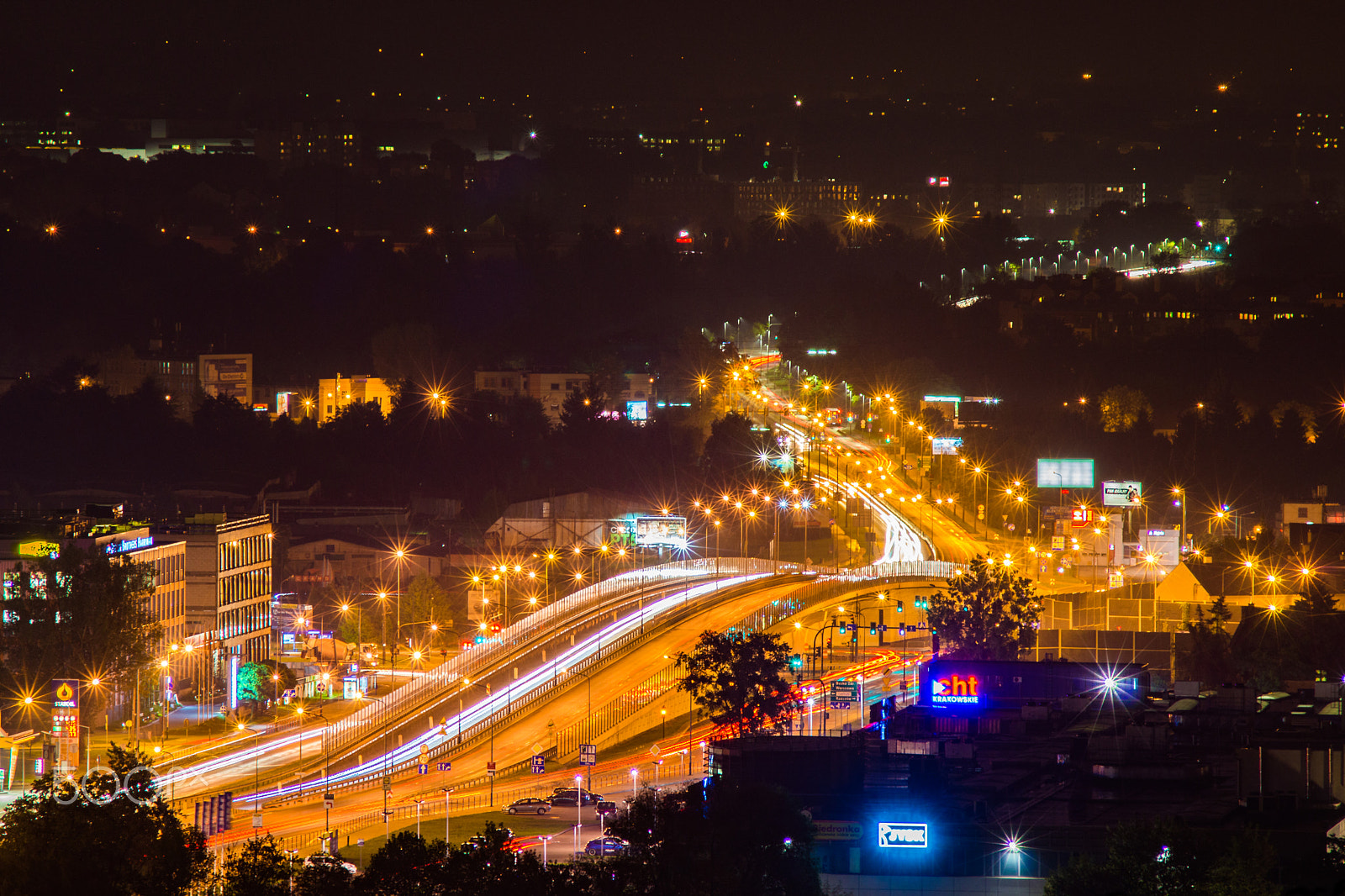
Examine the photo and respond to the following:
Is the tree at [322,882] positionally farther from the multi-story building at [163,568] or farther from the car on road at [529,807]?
the multi-story building at [163,568]

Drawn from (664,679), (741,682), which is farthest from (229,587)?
(741,682)

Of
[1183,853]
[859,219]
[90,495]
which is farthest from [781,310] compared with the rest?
[1183,853]

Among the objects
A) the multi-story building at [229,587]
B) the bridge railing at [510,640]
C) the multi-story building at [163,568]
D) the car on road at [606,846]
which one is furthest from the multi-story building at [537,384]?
the car on road at [606,846]

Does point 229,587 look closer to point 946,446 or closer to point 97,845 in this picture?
point 97,845

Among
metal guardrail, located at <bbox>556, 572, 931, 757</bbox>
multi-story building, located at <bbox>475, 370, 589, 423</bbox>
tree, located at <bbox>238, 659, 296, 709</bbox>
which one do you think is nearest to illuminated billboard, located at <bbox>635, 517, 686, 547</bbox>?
metal guardrail, located at <bbox>556, 572, 931, 757</bbox>

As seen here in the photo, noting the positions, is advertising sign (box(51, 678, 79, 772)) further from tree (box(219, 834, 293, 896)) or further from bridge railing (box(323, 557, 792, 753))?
tree (box(219, 834, 293, 896))

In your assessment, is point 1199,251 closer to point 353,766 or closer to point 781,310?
point 781,310
